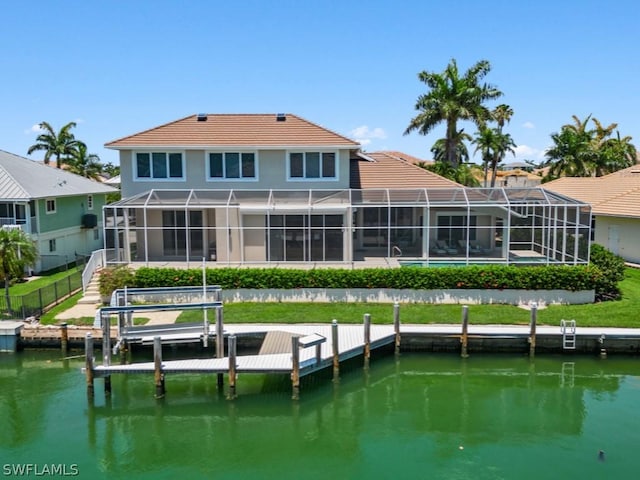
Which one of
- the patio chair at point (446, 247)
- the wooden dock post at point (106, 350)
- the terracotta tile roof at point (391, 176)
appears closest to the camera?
the wooden dock post at point (106, 350)

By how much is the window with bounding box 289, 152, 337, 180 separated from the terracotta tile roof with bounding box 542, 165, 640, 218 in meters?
16.2

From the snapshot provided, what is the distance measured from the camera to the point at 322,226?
2603 cm

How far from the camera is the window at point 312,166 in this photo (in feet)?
91.5

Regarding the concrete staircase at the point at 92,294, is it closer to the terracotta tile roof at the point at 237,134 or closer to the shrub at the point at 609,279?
the terracotta tile roof at the point at 237,134

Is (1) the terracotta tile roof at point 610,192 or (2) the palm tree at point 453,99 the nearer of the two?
(1) the terracotta tile roof at point 610,192

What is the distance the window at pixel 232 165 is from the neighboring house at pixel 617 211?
20.1 m

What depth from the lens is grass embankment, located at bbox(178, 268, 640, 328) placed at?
20.2 metres

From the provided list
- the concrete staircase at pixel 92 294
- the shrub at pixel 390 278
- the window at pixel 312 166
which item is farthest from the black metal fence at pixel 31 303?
the window at pixel 312 166

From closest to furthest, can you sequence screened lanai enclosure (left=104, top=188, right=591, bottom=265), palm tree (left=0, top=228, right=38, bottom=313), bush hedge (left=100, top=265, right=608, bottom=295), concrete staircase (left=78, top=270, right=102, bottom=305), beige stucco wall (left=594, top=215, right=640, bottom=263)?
palm tree (left=0, top=228, right=38, bottom=313) < bush hedge (left=100, top=265, right=608, bottom=295) < concrete staircase (left=78, top=270, right=102, bottom=305) < screened lanai enclosure (left=104, top=188, right=591, bottom=265) < beige stucco wall (left=594, top=215, right=640, bottom=263)

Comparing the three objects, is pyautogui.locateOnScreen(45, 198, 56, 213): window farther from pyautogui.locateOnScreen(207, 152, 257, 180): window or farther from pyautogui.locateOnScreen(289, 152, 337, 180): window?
pyautogui.locateOnScreen(289, 152, 337, 180): window

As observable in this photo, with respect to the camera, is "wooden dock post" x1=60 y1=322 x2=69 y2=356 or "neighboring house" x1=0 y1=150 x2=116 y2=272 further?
"neighboring house" x1=0 y1=150 x2=116 y2=272

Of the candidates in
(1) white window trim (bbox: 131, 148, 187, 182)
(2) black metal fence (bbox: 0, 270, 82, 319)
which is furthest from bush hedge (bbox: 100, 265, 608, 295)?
(1) white window trim (bbox: 131, 148, 187, 182)

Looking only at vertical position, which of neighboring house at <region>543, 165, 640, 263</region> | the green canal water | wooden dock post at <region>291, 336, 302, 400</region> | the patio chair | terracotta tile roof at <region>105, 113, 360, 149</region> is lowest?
the green canal water

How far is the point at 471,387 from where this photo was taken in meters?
16.9
